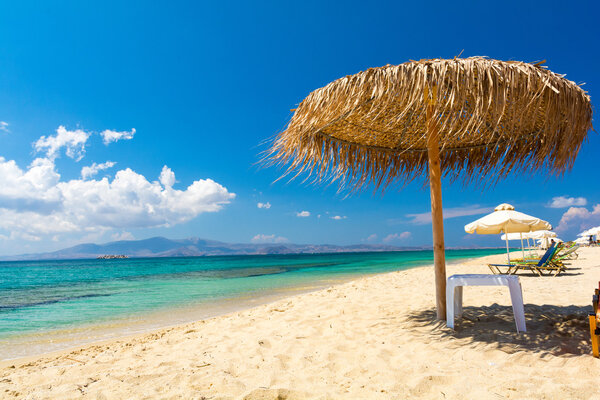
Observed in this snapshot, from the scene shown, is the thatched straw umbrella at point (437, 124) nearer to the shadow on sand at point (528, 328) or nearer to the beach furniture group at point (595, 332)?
the shadow on sand at point (528, 328)

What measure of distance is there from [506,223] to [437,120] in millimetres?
6087

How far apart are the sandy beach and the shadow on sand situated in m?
0.01

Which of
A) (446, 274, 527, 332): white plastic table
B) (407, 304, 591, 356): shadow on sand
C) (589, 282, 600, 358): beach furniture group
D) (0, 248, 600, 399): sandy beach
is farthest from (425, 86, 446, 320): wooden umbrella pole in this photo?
(589, 282, 600, 358): beach furniture group

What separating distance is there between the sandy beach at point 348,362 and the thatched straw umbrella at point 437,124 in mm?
828

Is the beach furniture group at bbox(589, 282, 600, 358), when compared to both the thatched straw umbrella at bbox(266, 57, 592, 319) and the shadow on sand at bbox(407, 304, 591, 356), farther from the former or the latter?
the thatched straw umbrella at bbox(266, 57, 592, 319)

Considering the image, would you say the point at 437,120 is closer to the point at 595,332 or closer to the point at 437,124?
the point at 437,124

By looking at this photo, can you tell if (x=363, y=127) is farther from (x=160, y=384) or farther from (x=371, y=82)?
(x=160, y=384)

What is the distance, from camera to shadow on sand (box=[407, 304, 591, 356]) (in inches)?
113

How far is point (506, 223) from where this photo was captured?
27.6 ft

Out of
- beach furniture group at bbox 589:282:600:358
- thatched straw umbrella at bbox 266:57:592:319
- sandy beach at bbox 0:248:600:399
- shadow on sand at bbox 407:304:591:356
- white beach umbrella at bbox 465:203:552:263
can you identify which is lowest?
sandy beach at bbox 0:248:600:399

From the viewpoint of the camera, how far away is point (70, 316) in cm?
750

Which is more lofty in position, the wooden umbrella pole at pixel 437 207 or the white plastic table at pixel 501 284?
the wooden umbrella pole at pixel 437 207

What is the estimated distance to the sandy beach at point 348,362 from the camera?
7.34ft

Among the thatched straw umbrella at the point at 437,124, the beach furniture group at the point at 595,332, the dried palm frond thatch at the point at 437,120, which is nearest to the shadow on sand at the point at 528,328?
the beach furniture group at the point at 595,332
